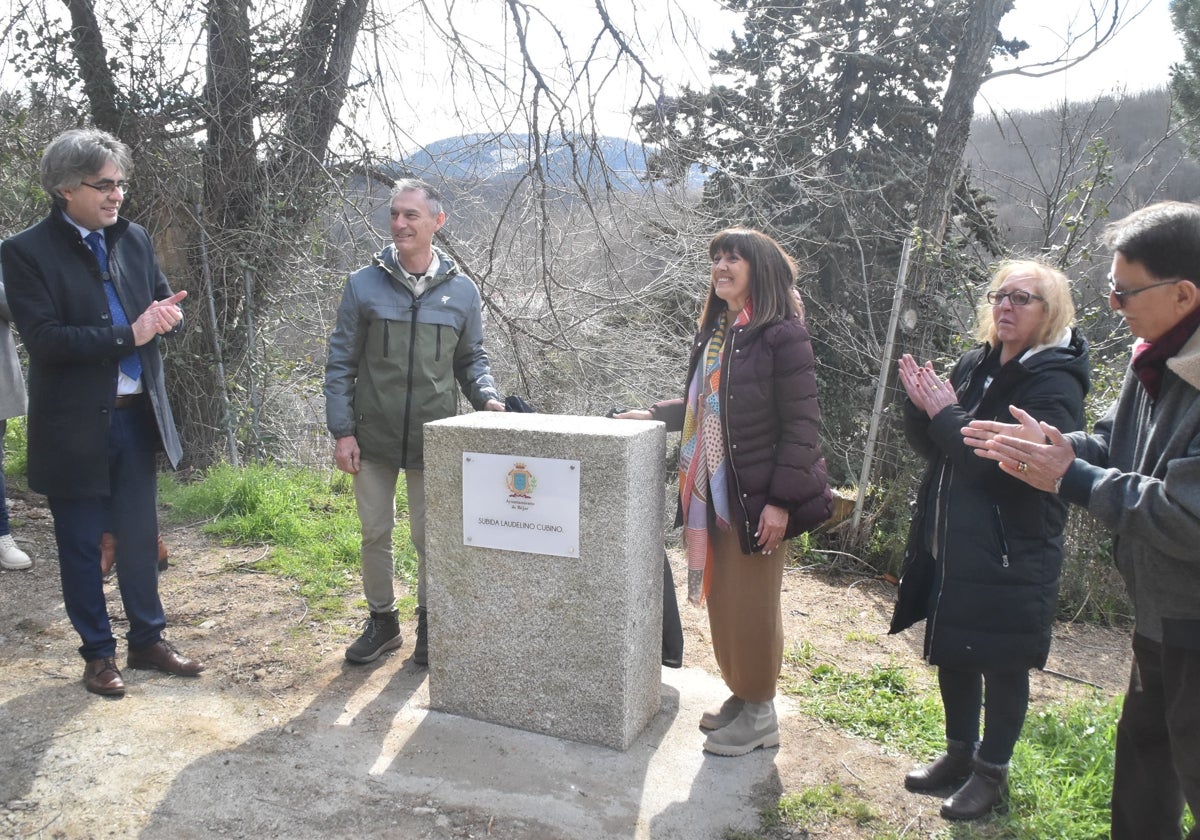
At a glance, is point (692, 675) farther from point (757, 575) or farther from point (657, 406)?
point (657, 406)

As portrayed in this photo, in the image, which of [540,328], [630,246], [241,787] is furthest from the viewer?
[540,328]

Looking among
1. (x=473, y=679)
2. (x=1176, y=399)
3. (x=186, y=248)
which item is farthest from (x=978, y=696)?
(x=186, y=248)

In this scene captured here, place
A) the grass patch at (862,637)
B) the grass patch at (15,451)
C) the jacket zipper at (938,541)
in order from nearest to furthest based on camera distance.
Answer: the jacket zipper at (938,541) < the grass patch at (862,637) < the grass patch at (15,451)

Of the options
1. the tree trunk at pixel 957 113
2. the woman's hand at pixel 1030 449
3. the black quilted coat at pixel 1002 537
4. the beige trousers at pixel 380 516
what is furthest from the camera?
the tree trunk at pixel 957 113

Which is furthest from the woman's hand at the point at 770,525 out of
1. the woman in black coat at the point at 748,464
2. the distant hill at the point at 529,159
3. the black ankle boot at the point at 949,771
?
the distant hill at the point at 529,159

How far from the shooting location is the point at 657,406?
11.8ft

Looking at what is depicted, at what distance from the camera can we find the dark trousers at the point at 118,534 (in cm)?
343

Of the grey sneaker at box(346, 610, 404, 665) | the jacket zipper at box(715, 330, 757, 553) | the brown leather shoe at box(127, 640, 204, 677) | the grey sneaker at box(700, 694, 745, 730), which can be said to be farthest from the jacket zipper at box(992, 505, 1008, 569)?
the brown leather shoe at box(127, 640, 204, 677)

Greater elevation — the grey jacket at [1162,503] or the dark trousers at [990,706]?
the grey jacket at [1162,503]

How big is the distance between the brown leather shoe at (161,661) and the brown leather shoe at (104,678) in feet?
0.56

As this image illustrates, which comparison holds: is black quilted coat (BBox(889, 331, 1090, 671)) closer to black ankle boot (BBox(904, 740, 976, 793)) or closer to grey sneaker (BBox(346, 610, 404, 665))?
black ankle boot (BBox(904, 740, 976, 793))

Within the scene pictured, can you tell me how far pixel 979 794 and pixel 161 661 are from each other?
3.22 m

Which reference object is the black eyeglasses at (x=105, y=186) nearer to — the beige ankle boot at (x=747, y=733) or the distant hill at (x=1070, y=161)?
the beige ankle boot at (x=747, y=733)

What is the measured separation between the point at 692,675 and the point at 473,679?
1.10m
